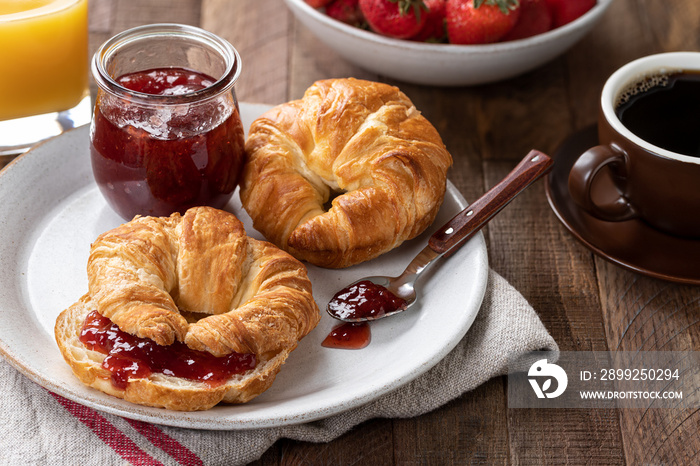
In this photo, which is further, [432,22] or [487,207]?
[432,22]

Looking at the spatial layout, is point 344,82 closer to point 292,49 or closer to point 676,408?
point 292,49

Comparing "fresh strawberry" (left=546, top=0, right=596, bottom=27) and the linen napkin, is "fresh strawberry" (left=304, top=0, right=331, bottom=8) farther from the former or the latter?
the linen napkin

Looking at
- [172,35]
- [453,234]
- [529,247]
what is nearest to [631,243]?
[529,247]

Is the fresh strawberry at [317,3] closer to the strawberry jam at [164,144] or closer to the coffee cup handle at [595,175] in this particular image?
the strawberry jam at [164,144]

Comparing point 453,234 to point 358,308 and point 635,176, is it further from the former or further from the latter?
point 635,176

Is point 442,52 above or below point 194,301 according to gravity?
above

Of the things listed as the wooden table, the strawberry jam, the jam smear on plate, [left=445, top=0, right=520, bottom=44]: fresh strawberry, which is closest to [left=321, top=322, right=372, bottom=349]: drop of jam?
the jam smear on plate

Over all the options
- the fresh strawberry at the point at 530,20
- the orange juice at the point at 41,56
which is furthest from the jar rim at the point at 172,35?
the fresh strawberry at the point at 530,20
